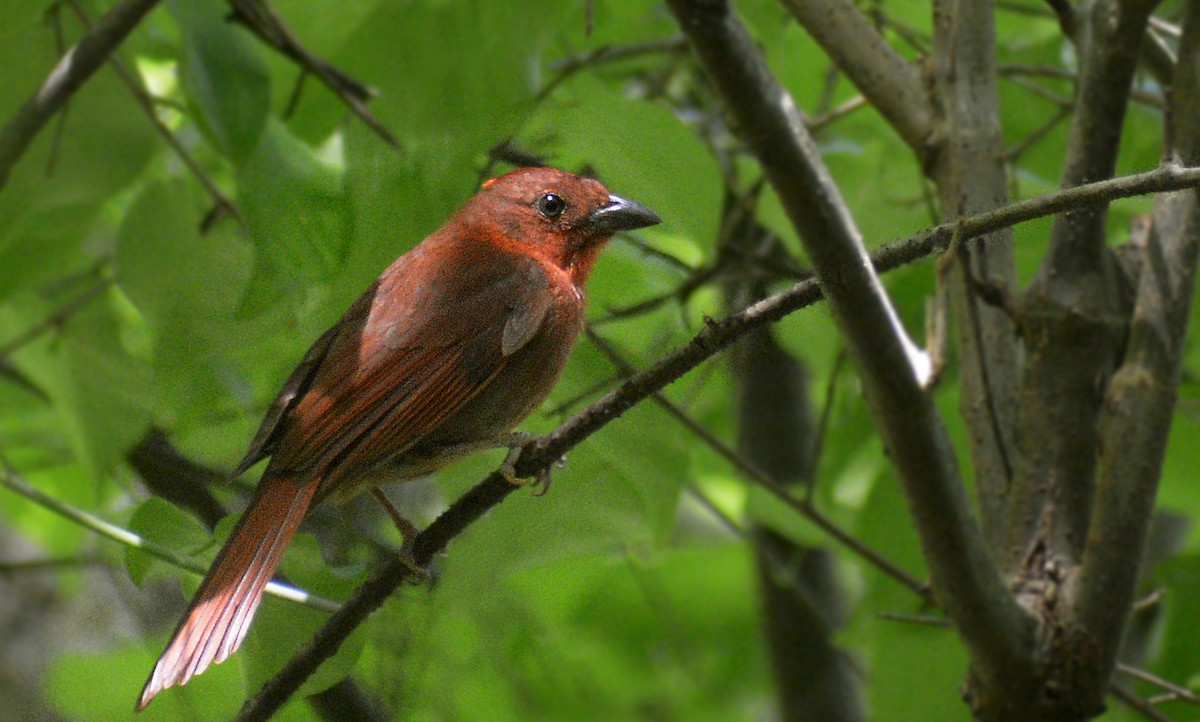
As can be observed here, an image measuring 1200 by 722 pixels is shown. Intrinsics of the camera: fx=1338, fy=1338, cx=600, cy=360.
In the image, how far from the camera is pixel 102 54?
100 inches

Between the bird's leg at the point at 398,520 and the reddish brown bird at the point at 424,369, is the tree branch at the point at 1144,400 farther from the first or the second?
the bird's leg at the point at 398,520

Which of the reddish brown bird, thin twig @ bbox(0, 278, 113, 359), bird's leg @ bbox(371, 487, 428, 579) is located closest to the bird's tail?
the reddish brown bird

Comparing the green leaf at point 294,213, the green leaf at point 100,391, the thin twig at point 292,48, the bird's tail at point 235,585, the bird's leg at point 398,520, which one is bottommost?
the bird's leg at point 398,520

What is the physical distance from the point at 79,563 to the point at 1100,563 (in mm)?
2260

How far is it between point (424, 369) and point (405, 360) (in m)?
0.04

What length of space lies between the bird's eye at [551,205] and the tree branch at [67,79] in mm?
903

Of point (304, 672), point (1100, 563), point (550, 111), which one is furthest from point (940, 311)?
point (304, 672)

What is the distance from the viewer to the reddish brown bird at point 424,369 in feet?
7.68

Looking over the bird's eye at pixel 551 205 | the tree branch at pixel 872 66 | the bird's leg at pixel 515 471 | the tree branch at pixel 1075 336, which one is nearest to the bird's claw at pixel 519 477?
the bird's leg at pixel 515 471

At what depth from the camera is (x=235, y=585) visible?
2004mm

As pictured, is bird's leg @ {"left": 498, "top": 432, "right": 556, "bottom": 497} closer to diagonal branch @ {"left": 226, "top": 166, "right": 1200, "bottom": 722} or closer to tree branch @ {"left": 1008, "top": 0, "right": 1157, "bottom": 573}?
diagonal branch @ {"left": 226, "top": 166, "right": 1200, "bottom": 722}

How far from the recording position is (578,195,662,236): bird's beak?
269 cm

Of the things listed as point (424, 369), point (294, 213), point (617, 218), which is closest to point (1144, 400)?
point (617, 218)

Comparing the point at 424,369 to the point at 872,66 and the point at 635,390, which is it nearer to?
the point at 635,390
